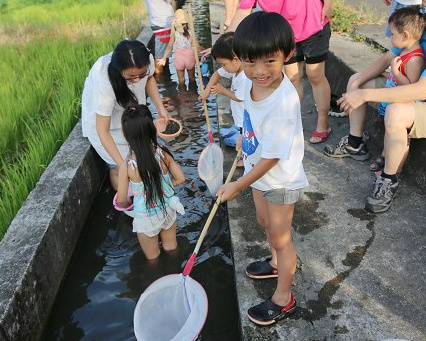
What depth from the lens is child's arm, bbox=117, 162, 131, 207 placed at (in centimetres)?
267

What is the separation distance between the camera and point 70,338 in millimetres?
2510

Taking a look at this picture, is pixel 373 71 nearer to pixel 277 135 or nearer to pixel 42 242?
pixel 277 135

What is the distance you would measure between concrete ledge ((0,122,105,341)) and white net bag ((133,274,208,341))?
61 cm

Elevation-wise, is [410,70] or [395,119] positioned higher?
[410,70]

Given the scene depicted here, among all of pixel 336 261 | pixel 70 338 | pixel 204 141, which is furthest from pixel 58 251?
pixel 204 141

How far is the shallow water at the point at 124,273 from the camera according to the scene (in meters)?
2.54

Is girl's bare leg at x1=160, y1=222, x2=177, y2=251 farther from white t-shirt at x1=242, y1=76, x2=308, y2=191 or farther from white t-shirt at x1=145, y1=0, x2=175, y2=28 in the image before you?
white t-shirt at x1=145, y1=0, x2=175, y2=28

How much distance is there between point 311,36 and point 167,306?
8.06 feet

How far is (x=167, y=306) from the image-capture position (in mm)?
2350

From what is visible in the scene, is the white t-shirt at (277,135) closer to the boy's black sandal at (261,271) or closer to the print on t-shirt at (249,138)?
the print on t-shirt at (249,138)

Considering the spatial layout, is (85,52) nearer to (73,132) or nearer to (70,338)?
(73,132)

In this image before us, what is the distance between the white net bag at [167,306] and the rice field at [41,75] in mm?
1107

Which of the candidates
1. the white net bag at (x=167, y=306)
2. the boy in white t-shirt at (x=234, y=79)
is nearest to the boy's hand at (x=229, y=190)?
the white net bag at (x=167, y=306)

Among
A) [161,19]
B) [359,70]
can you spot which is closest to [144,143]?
[359,70]
